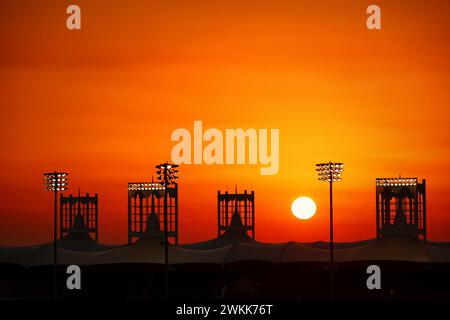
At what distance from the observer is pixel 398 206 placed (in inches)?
5295

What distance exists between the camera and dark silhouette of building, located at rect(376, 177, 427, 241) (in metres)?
133

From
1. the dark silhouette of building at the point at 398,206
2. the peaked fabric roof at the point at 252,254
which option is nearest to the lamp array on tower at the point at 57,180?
the peaked fabric roof at the point at 252,254

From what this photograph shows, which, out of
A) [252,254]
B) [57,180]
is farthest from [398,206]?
[57,180]

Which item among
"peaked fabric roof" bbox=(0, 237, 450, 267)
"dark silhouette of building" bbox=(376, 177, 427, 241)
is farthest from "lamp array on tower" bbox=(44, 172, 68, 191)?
"dark silhouette of building" bbox=(376, 177, 427, 241)

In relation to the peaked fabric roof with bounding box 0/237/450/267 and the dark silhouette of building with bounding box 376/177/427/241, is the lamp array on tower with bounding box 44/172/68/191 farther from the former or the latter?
the dark silhouette of building with bounding box 376/177/427/241

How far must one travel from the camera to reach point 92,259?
139 m

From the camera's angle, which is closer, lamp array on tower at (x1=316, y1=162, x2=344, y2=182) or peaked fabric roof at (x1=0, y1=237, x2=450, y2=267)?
lamp array on tower at (x1=316, y1=162, x2=344, y2=182)

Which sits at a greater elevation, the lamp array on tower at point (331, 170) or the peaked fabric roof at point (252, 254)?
the lamp array on tower at point (331, 170)

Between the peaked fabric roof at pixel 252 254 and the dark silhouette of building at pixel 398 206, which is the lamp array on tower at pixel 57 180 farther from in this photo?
the dark silhouette of building at pixel 398 206

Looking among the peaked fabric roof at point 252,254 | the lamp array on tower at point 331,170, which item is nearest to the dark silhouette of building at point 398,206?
the peaked fabric roof at point 252,254

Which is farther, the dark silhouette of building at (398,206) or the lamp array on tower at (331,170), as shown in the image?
the dark silhouette of building at (398,206)

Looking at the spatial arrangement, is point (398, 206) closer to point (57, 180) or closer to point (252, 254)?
point (252, 254)

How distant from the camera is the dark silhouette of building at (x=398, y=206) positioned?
133375 millimetres
